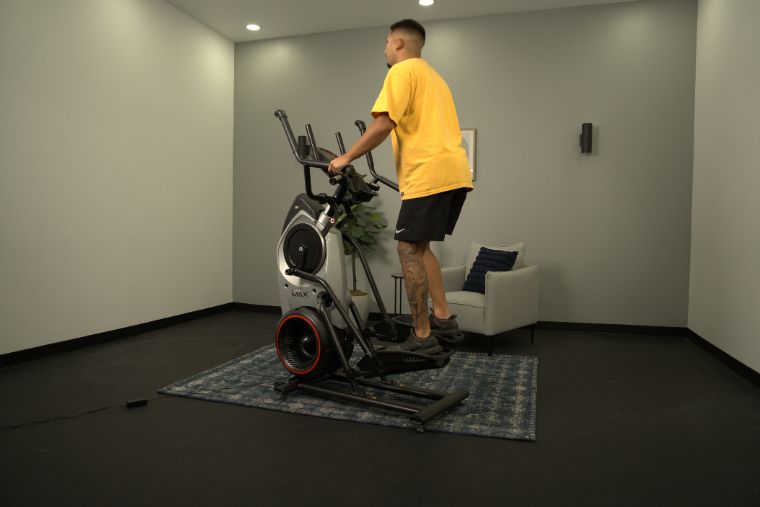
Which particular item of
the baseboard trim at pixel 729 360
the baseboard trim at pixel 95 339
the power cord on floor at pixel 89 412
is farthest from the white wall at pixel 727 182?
the baseboard trim at pixel 95 339

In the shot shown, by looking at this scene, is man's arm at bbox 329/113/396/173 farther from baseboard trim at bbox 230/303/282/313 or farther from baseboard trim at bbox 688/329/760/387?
baseboard trim at bbox 230/303/282/313

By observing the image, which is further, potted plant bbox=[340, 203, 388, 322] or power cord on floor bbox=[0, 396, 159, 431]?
potted plant bbox=[340, 203, 388, 322]

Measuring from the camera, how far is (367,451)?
90.9 inches

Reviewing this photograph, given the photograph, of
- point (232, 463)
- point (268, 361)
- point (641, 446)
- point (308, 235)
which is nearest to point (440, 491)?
point (232, 463)

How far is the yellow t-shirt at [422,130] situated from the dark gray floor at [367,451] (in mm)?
1181

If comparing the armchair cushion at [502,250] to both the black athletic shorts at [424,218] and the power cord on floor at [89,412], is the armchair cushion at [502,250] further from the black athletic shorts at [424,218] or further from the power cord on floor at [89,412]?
the power cord on floor at [89,412]

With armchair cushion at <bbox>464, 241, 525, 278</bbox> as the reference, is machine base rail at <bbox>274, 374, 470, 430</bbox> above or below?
below

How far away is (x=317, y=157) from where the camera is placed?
2.84m

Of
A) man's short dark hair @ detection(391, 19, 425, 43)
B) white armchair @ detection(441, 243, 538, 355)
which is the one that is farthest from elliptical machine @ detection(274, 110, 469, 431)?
white armchair @ detection(441, 243, 538, 355)

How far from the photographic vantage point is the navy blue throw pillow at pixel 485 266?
449 cm

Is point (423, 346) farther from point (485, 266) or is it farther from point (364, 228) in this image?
point (364, 228)

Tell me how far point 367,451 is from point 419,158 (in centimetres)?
134

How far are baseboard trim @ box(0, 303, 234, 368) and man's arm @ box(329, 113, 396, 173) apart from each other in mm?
2737

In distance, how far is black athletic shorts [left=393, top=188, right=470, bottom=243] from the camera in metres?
2.53
